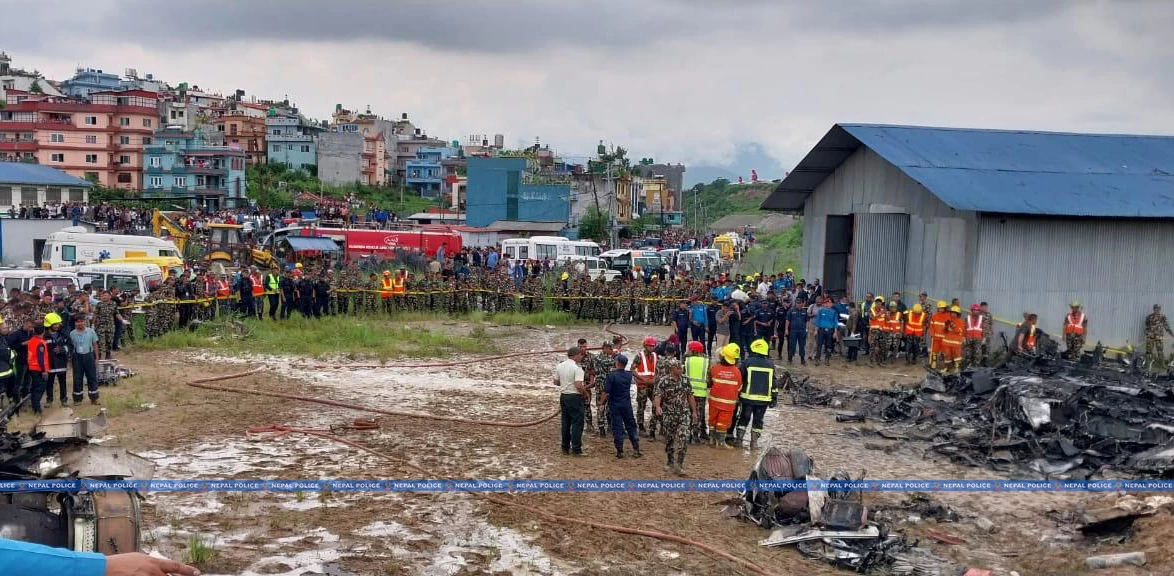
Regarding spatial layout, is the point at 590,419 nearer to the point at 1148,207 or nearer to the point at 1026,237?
the point at 1026,237

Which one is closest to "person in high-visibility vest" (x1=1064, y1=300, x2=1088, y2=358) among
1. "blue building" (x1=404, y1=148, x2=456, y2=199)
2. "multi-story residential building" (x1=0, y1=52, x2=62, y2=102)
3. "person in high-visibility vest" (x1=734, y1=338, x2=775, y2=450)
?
"person in high-visibility vest" (x1=734, y1=338, x2=775, y2=450)

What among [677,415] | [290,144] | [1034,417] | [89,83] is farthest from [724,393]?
[89,83]

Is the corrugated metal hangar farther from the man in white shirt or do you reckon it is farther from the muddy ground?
the man in white shirt

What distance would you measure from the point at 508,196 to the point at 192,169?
85.4ft

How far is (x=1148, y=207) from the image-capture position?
70.0 feet

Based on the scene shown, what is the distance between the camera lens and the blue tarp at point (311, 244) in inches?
1484

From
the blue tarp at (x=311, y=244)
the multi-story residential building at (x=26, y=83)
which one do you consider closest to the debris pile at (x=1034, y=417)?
the blue tarp at (x=311, y=244)

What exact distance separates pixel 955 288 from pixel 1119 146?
743 cm

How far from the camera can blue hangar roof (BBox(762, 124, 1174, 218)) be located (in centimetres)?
2086

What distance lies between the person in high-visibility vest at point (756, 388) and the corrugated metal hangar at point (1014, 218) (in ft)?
31.2

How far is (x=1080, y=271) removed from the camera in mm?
21422

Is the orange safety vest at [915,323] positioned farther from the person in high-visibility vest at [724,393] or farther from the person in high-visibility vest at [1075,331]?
the person in high-visibility vest at [724,393]

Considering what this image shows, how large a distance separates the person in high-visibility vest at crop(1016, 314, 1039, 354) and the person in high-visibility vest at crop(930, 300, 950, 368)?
1.52m

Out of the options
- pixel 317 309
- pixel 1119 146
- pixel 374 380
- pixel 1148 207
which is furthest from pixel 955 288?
pixel 317 309
